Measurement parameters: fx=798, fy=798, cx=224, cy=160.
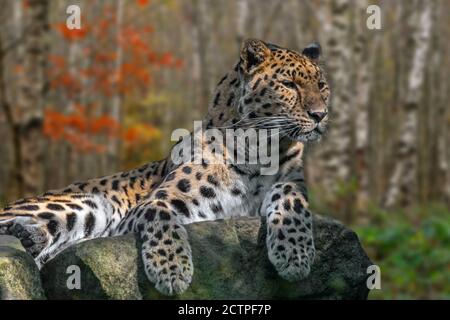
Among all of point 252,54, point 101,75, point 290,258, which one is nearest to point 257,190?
point 290,258

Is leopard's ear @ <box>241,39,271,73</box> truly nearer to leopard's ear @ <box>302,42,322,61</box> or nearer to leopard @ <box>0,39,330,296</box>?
leopard @ <box>0,39,330,296</box>

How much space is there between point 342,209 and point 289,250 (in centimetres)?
1145

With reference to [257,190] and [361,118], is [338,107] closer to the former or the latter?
[361,118]

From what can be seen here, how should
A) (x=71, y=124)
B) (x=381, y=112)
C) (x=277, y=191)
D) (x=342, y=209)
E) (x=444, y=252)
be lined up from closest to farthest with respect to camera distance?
(x=277, y=191), (x=444, y=252), (x=342, y=209), (x=71, y=124), (x=381, y=112)

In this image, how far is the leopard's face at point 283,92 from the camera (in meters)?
6.55

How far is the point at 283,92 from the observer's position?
6.64 m

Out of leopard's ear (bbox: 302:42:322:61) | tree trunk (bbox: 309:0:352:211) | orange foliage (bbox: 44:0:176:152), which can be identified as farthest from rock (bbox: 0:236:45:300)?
orange foliage (bbox: 44:0:176:152)

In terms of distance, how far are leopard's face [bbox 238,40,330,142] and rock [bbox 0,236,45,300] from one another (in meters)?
2.26

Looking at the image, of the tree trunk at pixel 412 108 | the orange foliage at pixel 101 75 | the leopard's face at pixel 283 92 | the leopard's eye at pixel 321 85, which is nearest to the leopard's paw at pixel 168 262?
the leopard's face at pixel 283 92

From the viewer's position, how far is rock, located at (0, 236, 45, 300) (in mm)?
5105

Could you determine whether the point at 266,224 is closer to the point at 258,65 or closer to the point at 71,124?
the point at 258,65
